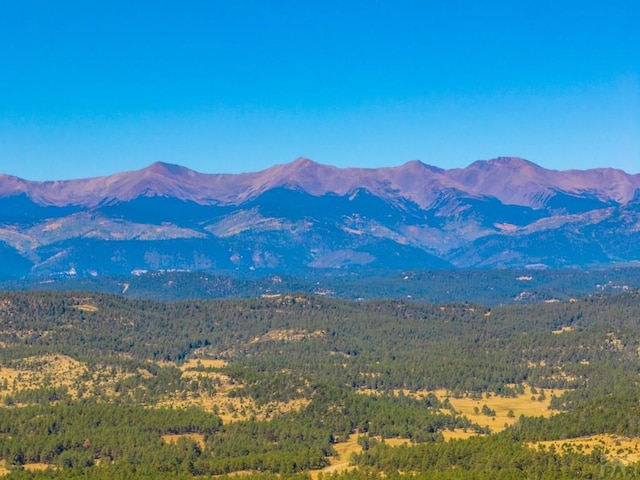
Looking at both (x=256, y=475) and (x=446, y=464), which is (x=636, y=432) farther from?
(x=256, y=475)

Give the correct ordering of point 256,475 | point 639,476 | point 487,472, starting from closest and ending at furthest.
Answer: point 639,476 < point 487,472 < point 256,475

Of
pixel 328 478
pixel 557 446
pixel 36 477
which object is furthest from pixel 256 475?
pixel 557 446

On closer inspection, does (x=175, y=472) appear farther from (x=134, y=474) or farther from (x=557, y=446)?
(x=557, y=446)

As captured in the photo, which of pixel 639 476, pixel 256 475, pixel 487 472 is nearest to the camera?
pixel 639 476

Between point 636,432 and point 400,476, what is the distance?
→ 4361cm

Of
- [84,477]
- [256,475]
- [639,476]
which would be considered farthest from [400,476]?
[84,477]

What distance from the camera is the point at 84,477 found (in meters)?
192

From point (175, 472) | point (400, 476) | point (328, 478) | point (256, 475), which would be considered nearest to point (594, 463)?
point (400, 476)

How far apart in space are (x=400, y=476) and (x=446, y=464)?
12.7 meters

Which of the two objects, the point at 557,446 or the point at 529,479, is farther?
the point at 557,446

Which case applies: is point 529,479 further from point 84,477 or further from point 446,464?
point 84,477

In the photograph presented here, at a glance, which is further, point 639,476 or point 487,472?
point 487,472

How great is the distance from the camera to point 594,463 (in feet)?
588

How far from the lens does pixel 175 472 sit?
199 meters
